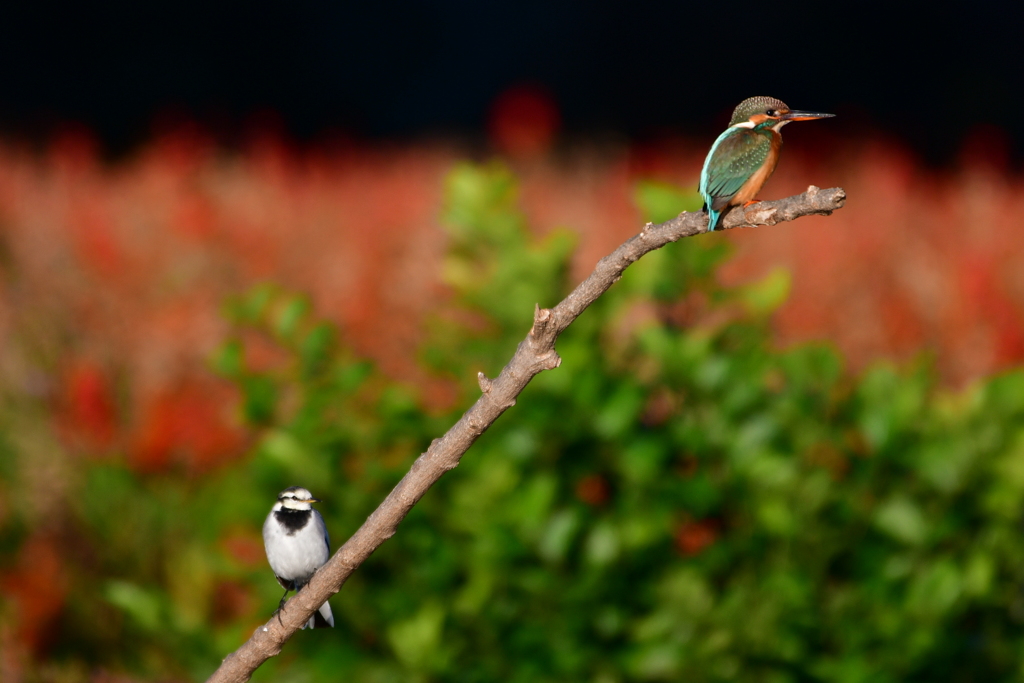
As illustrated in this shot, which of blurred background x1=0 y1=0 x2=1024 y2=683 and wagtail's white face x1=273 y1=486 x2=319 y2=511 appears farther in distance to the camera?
blurred background x1=0 y1=0 x2=1024 y2=683

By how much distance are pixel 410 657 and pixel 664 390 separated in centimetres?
103

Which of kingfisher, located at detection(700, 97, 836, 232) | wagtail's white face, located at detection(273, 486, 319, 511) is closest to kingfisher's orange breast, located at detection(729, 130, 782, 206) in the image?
kingfisher, located at detection(700, 97, 836, 232)

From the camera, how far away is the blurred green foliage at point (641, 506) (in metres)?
2.11

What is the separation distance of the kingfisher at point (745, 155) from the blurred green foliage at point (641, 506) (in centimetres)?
130

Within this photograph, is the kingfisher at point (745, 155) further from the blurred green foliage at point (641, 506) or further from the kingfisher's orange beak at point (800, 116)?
the blurred green foliage at point (641, 506)

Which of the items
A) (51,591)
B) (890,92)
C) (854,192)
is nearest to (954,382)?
(854,192)

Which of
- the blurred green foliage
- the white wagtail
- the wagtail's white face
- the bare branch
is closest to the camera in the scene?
the bare branch

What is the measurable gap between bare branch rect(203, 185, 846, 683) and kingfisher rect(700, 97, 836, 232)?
4cm

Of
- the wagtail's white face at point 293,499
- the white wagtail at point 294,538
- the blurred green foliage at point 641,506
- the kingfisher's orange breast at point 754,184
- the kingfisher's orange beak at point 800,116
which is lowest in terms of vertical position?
the blurred green foliage at point 641,506

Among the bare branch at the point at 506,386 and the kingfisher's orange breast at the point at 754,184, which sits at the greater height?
the kingfisher's orange breast at the point at 754,184

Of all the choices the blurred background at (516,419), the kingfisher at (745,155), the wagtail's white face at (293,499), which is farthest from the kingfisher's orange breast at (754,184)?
the blurred background at (516,419)

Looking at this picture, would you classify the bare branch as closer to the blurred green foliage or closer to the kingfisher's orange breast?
the kingfisher's orange breast

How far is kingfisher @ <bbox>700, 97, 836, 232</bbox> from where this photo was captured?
85cm

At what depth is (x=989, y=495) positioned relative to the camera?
2285 mm
